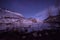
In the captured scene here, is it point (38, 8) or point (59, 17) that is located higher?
point (38, 8)

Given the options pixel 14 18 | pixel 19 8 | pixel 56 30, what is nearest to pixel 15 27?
pixel 14 18

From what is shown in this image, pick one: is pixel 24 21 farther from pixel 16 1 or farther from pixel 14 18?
pixel 16 1

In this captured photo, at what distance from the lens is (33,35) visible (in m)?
2.34

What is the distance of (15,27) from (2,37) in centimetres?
Answer: 29

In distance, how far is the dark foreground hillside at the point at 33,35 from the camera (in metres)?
2.29

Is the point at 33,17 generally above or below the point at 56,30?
above

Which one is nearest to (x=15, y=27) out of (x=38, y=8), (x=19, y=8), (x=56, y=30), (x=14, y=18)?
(x=14, y=18)

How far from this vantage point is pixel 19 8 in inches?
94.9

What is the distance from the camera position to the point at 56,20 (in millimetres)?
2389

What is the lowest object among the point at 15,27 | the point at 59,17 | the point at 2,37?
the point at 2,37

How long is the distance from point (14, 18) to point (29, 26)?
315 millimetres

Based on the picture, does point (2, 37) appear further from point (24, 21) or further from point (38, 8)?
point (38, 8)

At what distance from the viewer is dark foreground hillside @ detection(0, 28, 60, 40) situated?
7.51 ft

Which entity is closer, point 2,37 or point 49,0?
point 2,37
